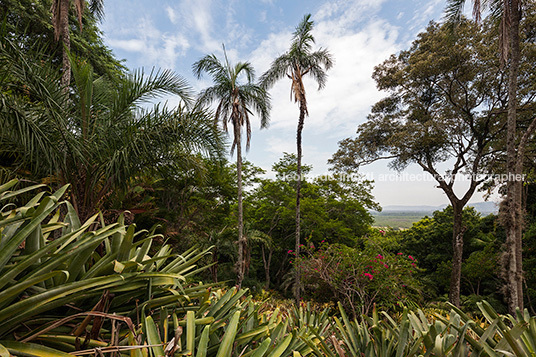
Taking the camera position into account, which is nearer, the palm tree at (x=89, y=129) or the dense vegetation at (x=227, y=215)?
the dense vegetation at (x=227, y=215)

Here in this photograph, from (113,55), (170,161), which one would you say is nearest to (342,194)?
(170,161)

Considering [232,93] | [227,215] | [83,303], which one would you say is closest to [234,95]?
[232,93]

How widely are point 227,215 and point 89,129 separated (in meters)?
10.4

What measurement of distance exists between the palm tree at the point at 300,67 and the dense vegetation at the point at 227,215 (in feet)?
0.26

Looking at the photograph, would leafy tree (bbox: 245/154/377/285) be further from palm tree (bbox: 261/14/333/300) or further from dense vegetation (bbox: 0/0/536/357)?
palm tree (bbox: 261/14/333/300)

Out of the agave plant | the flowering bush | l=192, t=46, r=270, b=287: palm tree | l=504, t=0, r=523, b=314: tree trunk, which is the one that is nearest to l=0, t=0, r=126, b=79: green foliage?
l=192, t=46, r=270, b=287: palm tree

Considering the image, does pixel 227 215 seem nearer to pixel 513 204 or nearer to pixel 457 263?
pixel 457 263

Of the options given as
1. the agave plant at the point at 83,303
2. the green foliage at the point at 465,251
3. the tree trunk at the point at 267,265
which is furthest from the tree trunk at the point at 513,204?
the tree trunk at the point at 267,265

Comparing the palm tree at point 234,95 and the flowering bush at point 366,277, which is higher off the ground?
the palm tree at point 234,95

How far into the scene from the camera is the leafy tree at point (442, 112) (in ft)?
30.5

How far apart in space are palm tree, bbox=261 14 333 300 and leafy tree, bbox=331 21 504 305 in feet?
8.04

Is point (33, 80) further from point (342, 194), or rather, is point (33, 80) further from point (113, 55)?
point (342, 194)

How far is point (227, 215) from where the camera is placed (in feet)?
47.7

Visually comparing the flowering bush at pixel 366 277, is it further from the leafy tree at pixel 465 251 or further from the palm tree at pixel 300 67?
the leafy tree at pixel 465 251
